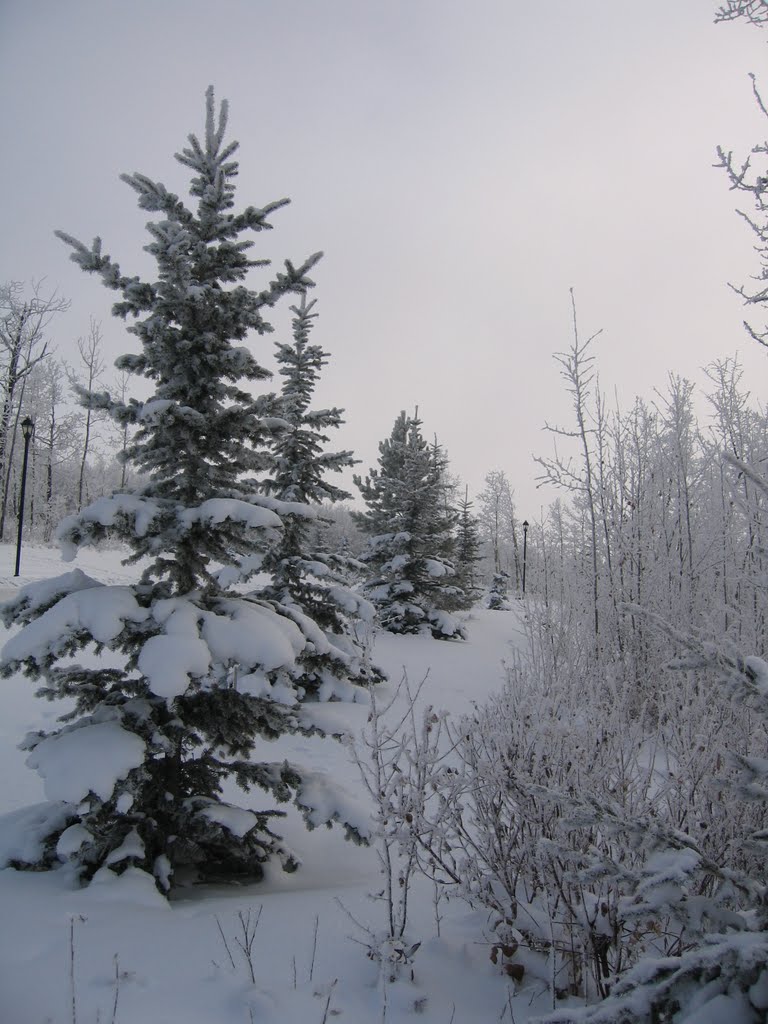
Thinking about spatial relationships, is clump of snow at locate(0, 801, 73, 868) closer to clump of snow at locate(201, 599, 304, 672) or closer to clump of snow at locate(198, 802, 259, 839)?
clump of snow at locate(198, 802, 259, 839)

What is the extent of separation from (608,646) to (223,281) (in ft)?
21.4

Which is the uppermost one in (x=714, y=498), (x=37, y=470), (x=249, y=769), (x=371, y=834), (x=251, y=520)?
(x=37, y=470)

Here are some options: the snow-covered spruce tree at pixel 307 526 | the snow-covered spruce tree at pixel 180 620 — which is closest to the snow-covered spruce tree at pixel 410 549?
the snow-covered spruce tree at pixel 307 526

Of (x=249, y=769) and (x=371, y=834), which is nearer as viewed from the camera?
(x=371, y=834)

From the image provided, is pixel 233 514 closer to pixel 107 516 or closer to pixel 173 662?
pixel 107 516

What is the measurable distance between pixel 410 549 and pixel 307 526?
701 centimetres

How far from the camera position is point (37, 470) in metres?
36.5

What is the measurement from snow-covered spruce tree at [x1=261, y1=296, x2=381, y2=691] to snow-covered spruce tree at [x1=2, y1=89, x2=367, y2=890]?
4.37 m

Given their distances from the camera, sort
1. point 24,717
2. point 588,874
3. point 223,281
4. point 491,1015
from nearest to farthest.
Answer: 1. point 588,874
2. point 491,1015
3. point 223,281
4. point 24,717

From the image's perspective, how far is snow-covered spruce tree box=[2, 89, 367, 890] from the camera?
315 cm

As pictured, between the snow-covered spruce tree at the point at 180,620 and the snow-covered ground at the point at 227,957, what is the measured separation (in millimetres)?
253

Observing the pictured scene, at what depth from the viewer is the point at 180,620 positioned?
335 centimetres

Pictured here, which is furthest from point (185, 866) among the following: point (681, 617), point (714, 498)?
point (714, 498)

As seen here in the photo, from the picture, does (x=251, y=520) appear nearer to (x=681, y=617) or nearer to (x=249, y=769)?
(x=249, y=769)
